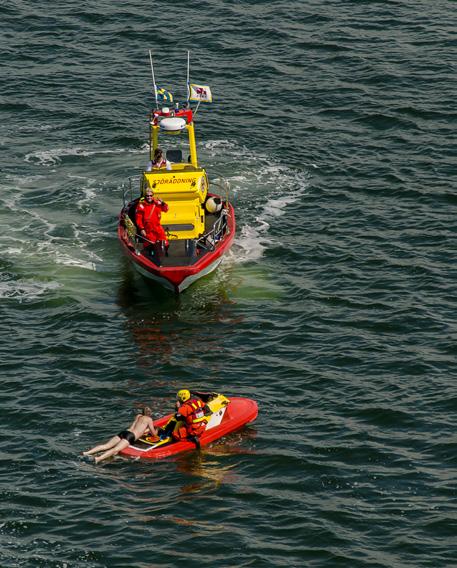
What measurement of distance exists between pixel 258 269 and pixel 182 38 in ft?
85.3

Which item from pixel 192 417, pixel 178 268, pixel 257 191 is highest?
pixel 257 191

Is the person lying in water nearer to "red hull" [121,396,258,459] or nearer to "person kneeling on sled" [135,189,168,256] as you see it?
"red hull" [121,396,258,459]

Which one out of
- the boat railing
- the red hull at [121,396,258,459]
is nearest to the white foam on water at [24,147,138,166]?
the boat railing

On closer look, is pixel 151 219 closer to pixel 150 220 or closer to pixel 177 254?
pixel 150 220

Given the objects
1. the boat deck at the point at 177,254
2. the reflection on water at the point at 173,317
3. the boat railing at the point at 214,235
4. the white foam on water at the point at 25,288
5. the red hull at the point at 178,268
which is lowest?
the reflection on water at the point at 173,317

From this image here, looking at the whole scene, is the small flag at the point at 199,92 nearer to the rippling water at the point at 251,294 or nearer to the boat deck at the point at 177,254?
the rippling water at the point at 251,294

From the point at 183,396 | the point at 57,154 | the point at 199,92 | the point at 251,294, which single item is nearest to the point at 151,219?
the point at 251,294

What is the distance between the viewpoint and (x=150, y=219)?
47.2 metres

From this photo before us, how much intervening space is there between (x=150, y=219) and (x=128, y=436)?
13002 millimetres

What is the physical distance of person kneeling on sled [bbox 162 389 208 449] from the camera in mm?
36469

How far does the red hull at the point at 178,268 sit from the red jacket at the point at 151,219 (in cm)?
93

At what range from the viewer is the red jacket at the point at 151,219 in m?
47.3

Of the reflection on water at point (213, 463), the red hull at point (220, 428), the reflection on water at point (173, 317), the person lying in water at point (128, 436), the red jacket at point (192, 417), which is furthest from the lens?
the reflection on water at point (173, 317)

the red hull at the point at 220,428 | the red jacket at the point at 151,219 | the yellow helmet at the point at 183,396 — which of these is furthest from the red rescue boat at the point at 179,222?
the yellow helmet at the point at 183,396
